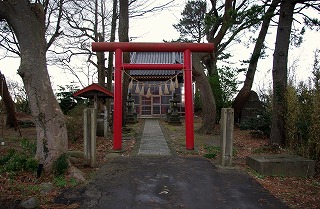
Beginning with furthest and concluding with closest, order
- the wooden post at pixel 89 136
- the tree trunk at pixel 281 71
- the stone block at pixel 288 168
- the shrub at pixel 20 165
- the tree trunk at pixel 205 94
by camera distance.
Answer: the tree trunk at pixel 205 94, the tree trunk at pixel 281 71, the wooden post at pixel 89 136, the stone block at pixel 288 168, the shrub at pixel 20 165

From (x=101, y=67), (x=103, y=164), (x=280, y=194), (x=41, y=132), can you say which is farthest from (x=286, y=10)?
(x=101, y=67)

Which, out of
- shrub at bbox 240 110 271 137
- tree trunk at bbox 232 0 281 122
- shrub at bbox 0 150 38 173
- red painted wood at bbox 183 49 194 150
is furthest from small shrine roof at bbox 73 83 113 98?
tree trunk at bbox 232 0 281 122

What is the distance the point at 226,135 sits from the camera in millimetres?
6504

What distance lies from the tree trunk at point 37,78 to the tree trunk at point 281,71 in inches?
260

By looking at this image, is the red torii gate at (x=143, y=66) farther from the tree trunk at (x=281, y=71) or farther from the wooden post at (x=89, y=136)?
the tree trunk at (x=281, y=71)

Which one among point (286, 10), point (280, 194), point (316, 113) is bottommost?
point (280, 194)

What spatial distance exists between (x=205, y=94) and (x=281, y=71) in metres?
4.59

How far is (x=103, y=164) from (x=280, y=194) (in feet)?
13.5

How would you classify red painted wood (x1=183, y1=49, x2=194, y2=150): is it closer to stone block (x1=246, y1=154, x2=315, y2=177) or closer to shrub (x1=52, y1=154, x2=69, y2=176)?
stone block (x1=246, y1=154, x2=315, y2=177)

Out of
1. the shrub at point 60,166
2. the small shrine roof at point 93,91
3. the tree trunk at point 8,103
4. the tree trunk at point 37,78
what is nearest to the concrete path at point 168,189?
the shrub at point 60,166

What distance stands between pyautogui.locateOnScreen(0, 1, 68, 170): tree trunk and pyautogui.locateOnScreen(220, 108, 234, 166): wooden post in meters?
3.83

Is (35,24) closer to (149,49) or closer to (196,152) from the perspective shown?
(149,49)

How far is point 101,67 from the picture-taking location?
15906mm

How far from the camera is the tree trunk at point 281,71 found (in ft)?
27.2
